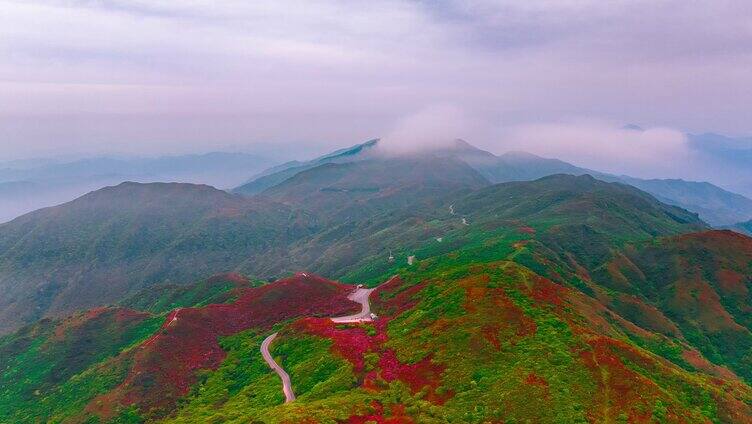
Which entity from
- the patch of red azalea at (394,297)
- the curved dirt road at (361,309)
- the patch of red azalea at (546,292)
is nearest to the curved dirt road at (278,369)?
the curved dirt road at (361,309)

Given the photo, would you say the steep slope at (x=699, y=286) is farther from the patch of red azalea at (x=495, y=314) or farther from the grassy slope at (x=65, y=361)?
the grassy slope at (x=65, y=361)

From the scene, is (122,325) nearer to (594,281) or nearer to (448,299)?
(448,299)

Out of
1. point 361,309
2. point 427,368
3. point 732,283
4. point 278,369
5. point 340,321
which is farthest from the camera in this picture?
point 732,283

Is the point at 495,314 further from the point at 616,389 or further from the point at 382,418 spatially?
A: the point at 382,418

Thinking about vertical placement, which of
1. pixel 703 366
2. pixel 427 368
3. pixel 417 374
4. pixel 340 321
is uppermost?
pixel 427 368

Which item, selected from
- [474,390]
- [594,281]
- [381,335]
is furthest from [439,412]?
[594,281]

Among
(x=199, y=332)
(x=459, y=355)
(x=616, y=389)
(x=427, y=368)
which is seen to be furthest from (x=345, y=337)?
(x=616, y=389)

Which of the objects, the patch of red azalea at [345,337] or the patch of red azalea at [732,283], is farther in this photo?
the patch of red azalea at [732,283]
